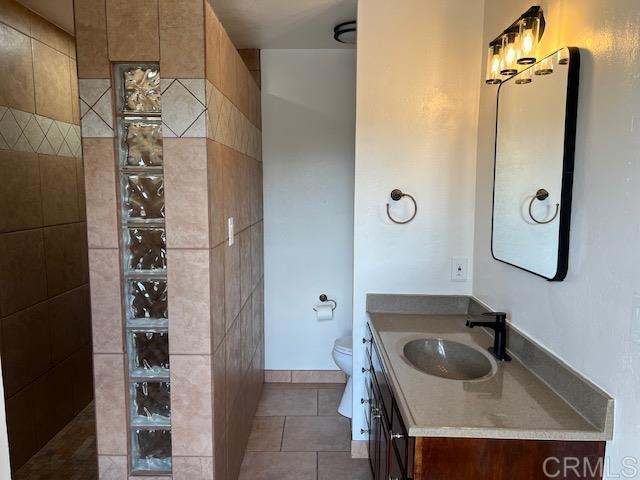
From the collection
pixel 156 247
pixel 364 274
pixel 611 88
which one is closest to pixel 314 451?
pixel 364 274

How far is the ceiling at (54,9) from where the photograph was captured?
7.74 feet

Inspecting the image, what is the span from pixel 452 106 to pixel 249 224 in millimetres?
1347

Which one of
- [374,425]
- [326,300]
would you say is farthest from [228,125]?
[326,300]

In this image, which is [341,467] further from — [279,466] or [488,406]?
Answer: [488,406]

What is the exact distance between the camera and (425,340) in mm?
1938

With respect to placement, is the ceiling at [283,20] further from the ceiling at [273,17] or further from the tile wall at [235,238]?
the tile wall at [235,238]

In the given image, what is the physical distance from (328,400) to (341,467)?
→ 0.75m

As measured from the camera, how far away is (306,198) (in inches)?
129

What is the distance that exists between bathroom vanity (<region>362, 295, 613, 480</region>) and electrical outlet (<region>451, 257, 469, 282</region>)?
1.72 ft

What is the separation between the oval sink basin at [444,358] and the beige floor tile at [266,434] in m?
1.21

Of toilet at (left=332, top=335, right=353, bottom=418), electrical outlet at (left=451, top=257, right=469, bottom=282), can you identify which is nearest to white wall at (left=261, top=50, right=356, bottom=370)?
toilet at (left=332, top=335, right=353, bottom=418)

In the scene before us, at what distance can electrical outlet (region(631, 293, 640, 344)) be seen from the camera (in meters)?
1.07

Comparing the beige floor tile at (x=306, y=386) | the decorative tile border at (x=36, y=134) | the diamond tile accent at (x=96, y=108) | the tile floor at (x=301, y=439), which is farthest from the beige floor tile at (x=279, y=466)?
the decorative tile border at (x=36, y=134)

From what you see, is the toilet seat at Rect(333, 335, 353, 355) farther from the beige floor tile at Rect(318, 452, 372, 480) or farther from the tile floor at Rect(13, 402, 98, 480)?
the tile floor at Rect(13, 402, 98, 480)
